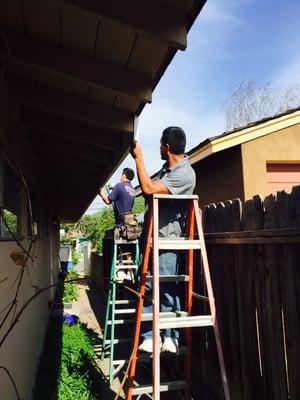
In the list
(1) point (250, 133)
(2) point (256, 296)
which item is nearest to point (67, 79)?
(2) point (256, 296)

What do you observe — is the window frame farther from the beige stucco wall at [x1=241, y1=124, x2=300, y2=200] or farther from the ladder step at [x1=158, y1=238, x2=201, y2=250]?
the beige stucco wall at [x1=241, y1=124, x2=300, y2=200]

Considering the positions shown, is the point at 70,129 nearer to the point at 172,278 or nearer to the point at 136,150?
the point at 136,150

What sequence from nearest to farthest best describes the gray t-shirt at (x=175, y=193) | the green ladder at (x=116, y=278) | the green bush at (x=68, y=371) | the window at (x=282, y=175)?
the gray t-shirt at (x=175, y=193), the green bush at (x=68, y=371), the green ladder at (x=116, y=278), the window at (x=282, y=175)

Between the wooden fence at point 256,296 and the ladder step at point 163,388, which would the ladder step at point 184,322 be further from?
the ladder step at point 163,388

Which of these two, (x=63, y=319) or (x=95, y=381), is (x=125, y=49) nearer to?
(x=95, y=381)

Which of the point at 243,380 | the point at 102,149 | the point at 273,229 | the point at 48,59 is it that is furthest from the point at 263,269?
the point at 102,149

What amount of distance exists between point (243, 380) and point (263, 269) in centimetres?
85

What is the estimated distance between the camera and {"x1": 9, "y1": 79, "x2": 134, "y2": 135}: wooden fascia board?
3467 mm

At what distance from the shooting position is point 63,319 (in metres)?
8.39

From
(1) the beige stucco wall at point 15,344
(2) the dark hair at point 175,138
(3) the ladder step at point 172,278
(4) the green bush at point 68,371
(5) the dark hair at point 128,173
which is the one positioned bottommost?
(4) the green bush at point 68,371


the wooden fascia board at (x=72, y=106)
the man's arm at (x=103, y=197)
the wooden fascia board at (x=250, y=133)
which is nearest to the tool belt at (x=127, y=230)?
the man's arm at (x=103, y=197)

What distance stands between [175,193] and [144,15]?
1.46 meters

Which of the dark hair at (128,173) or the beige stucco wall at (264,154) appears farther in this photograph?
the beige stucco wall at (264,154)

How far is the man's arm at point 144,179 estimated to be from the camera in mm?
3129
